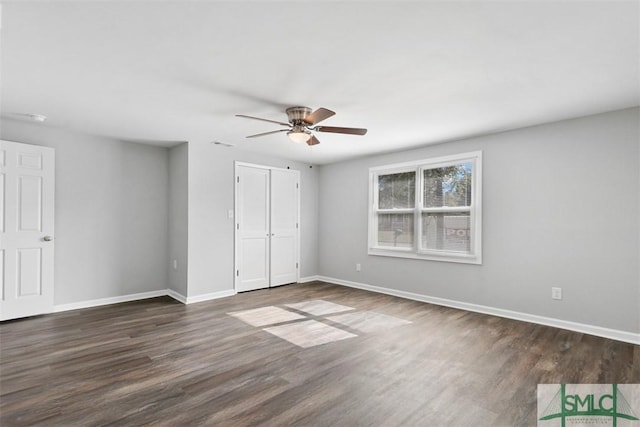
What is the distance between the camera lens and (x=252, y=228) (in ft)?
18.1

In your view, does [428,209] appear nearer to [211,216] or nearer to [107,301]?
[211,216]

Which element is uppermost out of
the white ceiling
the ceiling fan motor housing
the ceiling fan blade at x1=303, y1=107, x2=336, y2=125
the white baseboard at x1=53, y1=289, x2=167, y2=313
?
the white ceiling

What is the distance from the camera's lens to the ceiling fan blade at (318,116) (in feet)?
9.04

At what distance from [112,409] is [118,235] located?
10.6 ft

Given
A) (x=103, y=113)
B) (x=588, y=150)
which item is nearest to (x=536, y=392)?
(x=588, y=150)

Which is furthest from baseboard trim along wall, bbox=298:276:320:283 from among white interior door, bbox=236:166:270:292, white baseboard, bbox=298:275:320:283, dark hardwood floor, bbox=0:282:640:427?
dark hardwood floor, bbox=0:282:640:427

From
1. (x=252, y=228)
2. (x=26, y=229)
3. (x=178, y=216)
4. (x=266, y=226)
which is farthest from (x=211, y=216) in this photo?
(x=26, y=229)

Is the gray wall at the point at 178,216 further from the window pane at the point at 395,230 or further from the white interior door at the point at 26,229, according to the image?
the window pane at the point at 395,230

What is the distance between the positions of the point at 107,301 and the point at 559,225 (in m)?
5.91

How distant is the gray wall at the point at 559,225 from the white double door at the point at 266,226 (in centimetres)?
238

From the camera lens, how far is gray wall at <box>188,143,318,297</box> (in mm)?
4766

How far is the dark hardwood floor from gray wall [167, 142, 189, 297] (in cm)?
100

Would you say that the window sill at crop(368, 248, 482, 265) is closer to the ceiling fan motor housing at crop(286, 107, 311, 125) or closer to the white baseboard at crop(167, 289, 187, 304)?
the ceiling fan motor housing at crop(286, 107, 311, 125)

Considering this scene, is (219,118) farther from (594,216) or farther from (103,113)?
(594,216)
